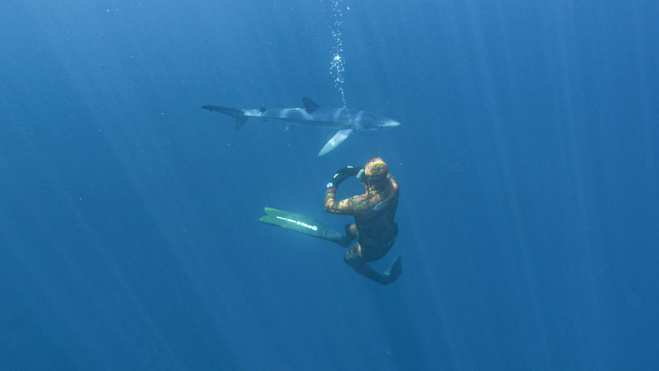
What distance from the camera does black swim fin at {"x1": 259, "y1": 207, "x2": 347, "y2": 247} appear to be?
6157 mm

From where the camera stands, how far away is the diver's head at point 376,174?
160 inches

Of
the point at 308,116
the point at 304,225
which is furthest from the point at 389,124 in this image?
the point at 304,225

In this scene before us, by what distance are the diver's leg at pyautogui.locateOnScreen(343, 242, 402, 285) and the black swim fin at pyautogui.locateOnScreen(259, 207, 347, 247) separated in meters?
0.23

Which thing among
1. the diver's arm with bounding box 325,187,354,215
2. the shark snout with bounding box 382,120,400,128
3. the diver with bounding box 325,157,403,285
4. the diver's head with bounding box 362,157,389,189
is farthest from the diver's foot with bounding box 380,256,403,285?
the shark snout with bounding box 382,120,400,128

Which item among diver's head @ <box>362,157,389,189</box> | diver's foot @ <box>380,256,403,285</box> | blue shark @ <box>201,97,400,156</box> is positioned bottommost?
diver's foot @ <box>380,256,403,285</box>

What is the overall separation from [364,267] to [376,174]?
262cm

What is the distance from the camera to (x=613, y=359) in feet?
39.4

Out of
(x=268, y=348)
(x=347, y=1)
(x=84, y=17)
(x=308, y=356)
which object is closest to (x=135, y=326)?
(x=268, y=348)

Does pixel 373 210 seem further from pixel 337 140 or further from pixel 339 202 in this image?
pixel 337 140

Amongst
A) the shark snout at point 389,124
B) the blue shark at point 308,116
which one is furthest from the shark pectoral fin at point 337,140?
the shark snout at point 389,124

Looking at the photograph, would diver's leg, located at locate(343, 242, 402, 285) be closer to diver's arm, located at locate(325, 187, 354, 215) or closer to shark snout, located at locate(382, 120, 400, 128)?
diver's arm, located at locate(325, 187, 354, 215)

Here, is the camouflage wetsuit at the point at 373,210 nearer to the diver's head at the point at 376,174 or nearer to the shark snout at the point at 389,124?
the diver's head at the point at 376,174

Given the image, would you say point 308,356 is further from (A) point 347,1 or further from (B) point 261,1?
(B) point 261,1

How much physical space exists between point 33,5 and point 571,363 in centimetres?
3934
